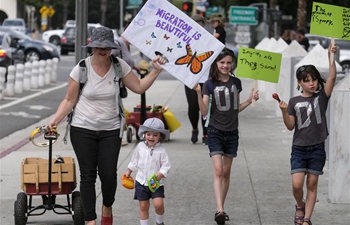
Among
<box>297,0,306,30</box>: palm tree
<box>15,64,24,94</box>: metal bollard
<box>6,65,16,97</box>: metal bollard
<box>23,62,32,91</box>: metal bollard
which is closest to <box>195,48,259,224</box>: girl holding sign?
<box>6,65,16,97</box>: metal bollard

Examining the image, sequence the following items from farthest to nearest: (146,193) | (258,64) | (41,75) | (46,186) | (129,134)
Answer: (41,75) < (129,134) < (258,64) < (46,186) < (146,193)

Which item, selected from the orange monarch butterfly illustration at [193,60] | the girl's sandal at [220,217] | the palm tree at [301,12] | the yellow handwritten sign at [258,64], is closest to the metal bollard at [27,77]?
the palm tree at [301,12]

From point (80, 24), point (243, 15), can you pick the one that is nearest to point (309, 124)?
point (80, 24)

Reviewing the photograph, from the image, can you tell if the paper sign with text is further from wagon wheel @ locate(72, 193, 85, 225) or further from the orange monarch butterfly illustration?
wagon wheel @ locate(72, 193, 85, 225)

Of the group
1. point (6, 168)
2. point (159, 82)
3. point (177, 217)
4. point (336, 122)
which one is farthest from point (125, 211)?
point (159, 82)

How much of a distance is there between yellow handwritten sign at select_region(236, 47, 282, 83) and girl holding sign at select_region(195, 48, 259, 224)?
0.52m

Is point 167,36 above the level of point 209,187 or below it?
above

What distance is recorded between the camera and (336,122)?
329 inches

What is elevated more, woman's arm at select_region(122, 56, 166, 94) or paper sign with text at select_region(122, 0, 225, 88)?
paper sign with text at select_region(122, 0, 225, 88)

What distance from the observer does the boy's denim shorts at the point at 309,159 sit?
7191 mm

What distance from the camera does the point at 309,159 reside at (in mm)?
7223

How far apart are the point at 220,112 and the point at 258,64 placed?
0.79 meters

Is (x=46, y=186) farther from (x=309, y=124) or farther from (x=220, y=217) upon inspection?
(x=309, y=124)

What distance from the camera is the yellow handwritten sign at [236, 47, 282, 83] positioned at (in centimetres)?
830
